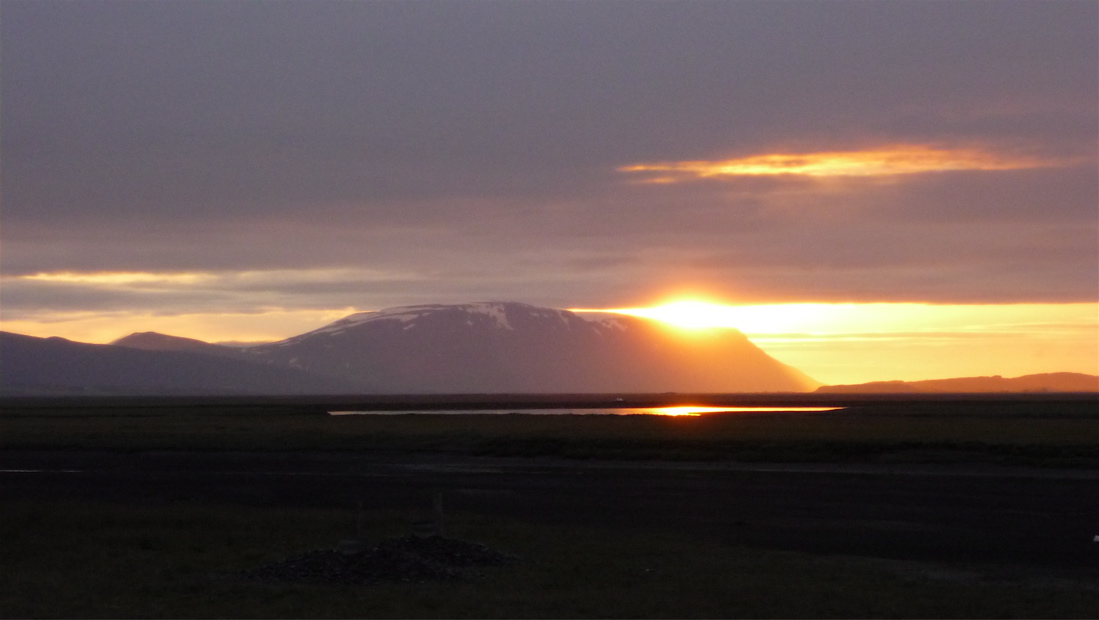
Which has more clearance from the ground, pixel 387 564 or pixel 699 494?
pixel 387 564

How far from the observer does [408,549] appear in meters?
17.4

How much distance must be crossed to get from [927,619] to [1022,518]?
11.9 m

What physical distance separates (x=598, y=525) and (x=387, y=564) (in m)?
7.79

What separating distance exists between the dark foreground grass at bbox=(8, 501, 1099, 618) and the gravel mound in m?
0.34

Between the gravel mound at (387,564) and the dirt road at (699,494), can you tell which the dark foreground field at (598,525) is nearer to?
the dirt road at (699,494)

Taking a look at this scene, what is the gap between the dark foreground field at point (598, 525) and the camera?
49.2ft

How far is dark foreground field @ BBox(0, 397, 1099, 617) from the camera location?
591 inches

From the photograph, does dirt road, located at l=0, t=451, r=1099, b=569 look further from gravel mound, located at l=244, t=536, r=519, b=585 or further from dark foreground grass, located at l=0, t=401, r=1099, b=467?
gravel mound, located at l=244, t=536, r=519, b=585

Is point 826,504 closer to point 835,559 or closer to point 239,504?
point 835,559

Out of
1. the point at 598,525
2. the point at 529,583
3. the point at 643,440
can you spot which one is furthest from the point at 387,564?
the point at 643,440

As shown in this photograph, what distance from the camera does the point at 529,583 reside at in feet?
53.5

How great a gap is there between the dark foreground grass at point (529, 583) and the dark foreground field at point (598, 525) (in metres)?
0.07

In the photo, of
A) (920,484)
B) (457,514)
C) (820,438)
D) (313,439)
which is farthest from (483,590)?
(313,439)

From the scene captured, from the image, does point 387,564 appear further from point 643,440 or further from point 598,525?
point 643,440
